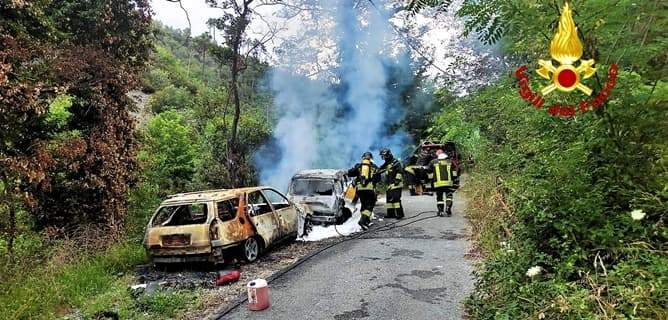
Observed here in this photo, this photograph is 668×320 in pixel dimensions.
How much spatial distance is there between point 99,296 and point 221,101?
16.4m

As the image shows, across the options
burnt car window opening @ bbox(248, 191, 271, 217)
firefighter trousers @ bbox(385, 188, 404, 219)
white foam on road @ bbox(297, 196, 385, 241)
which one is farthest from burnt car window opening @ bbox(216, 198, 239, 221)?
firefighter trousers @ bbox(385, 188, 404, 219)

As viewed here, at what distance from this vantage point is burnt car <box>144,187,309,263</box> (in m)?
8.52

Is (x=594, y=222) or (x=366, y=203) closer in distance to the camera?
(x=594, y=222)

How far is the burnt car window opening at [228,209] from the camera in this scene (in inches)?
363

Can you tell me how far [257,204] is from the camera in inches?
413

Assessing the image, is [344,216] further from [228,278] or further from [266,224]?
[228,278]

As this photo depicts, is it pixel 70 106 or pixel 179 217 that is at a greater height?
pixel 70 106

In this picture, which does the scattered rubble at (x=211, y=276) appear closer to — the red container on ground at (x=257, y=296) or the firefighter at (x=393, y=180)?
the red container on ground at (x=257, y=296)

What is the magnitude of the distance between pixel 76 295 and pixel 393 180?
7847mm

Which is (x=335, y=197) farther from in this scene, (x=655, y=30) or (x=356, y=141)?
(x=655, y=30)

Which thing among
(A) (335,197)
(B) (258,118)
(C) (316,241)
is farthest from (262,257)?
(B) (258,118)

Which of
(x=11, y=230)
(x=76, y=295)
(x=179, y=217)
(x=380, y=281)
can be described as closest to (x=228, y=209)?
(x=179, y=217)

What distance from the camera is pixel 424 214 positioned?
13.7 metres

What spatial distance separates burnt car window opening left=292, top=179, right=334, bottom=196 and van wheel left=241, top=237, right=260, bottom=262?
3.28 metres
